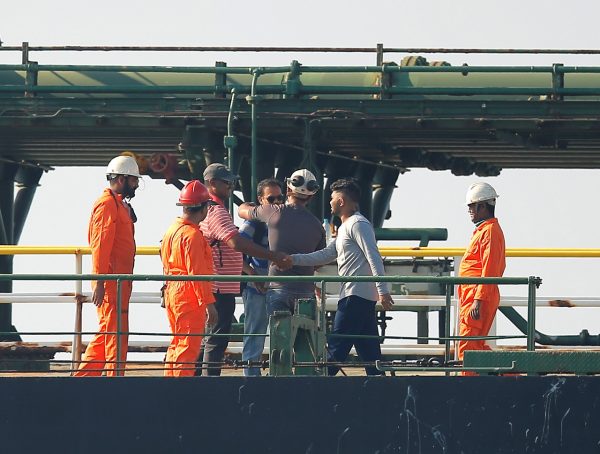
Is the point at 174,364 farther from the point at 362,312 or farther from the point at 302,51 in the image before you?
the point at 302,51

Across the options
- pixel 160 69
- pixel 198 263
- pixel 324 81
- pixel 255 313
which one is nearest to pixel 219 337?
pixel 255 313

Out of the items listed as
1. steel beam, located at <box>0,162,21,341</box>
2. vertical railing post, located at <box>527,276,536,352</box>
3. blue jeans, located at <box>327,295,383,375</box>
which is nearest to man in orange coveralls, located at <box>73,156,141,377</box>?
blue jeans, located at <box>327,295,383,375</box>

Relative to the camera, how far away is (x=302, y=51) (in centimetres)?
2238

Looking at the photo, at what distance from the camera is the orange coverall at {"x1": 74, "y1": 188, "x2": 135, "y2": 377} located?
46.1ft

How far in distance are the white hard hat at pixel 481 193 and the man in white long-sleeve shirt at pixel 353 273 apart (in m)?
0.90

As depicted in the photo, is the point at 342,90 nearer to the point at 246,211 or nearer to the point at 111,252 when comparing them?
the point at 246,211

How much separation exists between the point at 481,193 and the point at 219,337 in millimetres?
2522

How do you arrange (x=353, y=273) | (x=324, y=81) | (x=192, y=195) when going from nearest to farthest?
(x=192, y=195) → (x=353, y=273) → (x=324, y=81)

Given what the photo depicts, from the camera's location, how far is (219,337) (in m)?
14.2

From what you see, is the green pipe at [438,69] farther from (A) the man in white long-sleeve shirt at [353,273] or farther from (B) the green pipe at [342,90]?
(A) the man in white long-sleeve shirt at [353,273]

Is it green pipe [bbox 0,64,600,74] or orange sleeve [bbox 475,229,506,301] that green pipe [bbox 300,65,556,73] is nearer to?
green pipe [bbox 0,64,600,74]

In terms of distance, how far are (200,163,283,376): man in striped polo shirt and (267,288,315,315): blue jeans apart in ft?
0.92
